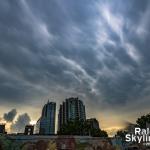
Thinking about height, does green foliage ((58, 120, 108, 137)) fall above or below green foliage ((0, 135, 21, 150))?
above

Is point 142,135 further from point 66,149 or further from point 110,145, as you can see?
point 66,149

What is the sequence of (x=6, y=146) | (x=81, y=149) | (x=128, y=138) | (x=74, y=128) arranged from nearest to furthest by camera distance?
(x=6, y=146) → (x=81, y=149) → (x=128, y=138) → (x=74, y=128)

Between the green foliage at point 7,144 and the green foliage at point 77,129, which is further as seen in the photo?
the green foliage at point 77,129

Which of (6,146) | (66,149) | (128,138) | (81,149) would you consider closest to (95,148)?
(81,149)

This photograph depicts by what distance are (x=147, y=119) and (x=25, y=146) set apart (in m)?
60.6

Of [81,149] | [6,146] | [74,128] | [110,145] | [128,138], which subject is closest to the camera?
[6,146]

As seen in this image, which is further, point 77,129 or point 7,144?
point 77,129

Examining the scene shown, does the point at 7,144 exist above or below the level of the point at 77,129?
below

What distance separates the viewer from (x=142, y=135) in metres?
64.9

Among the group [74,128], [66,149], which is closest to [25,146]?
[66,149]

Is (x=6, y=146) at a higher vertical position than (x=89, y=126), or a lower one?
lower

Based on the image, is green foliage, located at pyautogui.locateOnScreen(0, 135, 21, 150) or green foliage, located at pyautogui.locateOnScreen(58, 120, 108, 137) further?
green foliage, located at pyautogui.locateOnScreen(58, 120, 108, 137)

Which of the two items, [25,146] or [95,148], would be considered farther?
[95,148]

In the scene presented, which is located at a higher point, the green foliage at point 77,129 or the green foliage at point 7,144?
the green foliage at point 77,129
